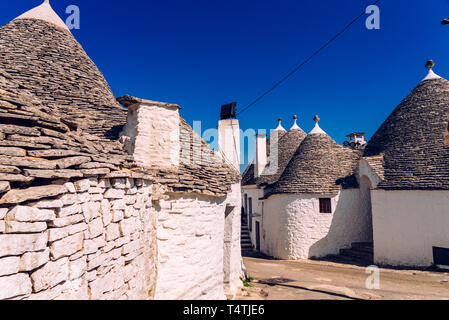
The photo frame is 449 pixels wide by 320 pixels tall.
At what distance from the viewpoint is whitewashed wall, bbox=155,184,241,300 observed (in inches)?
200

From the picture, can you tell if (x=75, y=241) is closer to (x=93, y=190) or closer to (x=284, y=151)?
(x=93, y=190)

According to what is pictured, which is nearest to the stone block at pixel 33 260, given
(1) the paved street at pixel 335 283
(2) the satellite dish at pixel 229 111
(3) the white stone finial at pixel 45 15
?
(1) the paved street at pixel 335 283

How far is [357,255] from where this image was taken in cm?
1309

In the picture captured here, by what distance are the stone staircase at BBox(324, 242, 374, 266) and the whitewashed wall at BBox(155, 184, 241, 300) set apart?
8893 millimetres

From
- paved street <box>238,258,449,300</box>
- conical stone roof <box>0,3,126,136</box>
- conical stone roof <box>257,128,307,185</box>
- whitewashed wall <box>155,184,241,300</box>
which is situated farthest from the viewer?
conical stone roof <box>257,128,307,185</box>

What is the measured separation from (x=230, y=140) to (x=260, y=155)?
9.63 m

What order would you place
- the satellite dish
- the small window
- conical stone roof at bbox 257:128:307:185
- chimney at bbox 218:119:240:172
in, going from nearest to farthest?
1. chimney at bbox 218:119:240:172
2. the satellite dish
3. the small window
4. conical stone roof at bbox 257:128:307:185

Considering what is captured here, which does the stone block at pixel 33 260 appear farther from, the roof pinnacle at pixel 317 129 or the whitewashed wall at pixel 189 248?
the roof pinnacle at pixel 317 129

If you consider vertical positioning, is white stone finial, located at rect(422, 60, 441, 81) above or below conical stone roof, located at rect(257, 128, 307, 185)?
above

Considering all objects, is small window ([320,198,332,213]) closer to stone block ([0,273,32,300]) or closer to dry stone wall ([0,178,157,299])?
dry stone wall ([0,178,157,299])

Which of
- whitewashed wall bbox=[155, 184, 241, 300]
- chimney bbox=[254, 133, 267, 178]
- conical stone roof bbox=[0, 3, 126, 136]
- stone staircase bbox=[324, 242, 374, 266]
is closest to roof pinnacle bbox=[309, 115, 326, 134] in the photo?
chimney bbox=[254, 133, 267, 178]

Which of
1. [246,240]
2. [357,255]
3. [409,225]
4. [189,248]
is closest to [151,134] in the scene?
[189,248]
